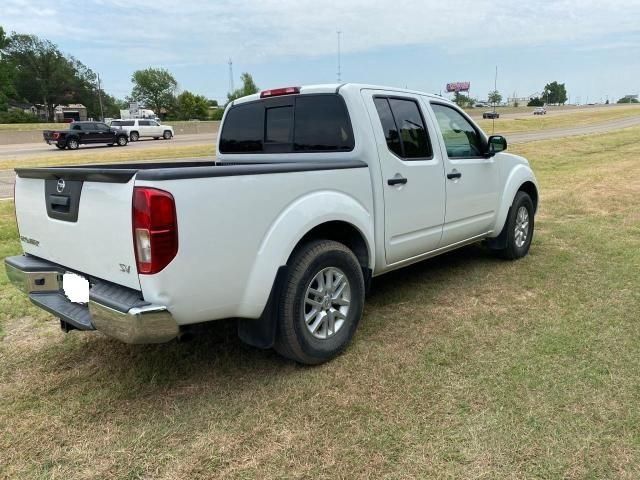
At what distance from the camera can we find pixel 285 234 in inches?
122

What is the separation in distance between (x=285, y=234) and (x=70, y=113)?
97.0 metres

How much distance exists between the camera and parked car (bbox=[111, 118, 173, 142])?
3650 cm

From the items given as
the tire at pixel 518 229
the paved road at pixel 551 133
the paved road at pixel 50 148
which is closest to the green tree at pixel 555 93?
the paved road at pixel 551 133

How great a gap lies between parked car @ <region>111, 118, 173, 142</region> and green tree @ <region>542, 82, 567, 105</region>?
5018 inches

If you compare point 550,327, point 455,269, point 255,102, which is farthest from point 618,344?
point 255,102

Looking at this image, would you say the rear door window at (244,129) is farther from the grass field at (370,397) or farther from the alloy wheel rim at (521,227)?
the alloy wheel rim at (521,227)

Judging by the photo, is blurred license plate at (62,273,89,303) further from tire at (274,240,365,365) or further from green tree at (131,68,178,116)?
green tree at (131,68,178,116)

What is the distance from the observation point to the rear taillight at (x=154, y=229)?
2.52 meters

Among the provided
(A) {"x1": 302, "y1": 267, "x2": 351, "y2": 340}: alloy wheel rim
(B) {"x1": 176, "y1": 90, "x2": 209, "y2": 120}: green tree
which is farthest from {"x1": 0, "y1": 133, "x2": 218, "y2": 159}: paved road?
(B) {"x1": 176, "y1": 90, "x2": 209, "y2": 120}: green tree

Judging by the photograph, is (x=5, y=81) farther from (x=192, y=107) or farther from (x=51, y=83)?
(x=192, y=107)

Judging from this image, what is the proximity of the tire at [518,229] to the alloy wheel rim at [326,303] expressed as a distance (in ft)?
9.17

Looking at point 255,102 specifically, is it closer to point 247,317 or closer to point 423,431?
point 247,317

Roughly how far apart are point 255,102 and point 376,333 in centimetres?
219

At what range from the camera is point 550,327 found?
3.99 metres
